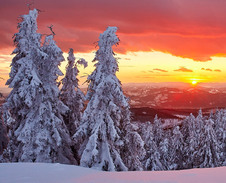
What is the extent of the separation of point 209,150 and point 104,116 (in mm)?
25929

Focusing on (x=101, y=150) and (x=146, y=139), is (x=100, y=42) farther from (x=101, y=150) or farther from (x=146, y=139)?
(x=146, y=139)

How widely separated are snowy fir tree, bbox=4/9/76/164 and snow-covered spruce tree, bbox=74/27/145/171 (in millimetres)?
2793

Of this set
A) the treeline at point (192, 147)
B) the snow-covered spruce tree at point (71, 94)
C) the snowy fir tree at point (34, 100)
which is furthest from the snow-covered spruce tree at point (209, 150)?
the snowy fir tree at point (34, 100)

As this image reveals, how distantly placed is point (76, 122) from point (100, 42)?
369 inches

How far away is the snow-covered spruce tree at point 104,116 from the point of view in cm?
1534

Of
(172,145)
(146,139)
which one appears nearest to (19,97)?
(146,139)

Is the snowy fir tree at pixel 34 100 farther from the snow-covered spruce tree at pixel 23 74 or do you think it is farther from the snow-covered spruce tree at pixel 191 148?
the snow-covered spruce tree at pixel 191 148

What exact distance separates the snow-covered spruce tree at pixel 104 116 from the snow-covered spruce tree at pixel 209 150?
2361cm

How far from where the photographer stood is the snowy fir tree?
16.8 meters

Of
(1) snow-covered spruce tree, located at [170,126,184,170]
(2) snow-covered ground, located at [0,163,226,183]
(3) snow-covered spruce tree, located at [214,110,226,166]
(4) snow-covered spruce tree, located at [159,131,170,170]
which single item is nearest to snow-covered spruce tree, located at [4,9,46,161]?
(2) snow-covered ground, located at [0,163,226,183]

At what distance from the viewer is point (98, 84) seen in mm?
15734

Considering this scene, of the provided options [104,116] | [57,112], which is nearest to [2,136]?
[57,112]

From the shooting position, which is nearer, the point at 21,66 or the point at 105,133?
the point at 105,133

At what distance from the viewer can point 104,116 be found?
15.9m
